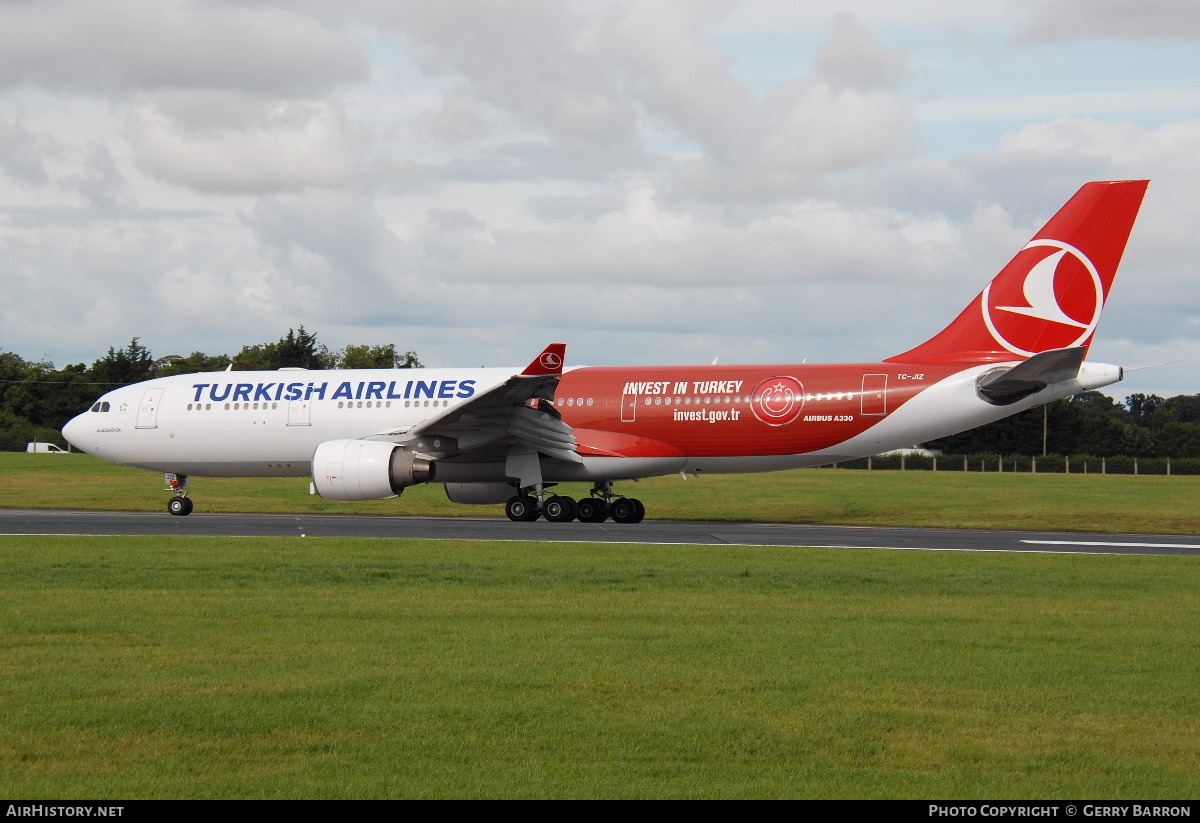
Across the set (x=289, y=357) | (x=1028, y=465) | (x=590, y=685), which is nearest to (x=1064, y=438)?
(x=1028, y=465)

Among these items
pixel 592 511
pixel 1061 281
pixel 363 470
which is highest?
pixel 1061 281

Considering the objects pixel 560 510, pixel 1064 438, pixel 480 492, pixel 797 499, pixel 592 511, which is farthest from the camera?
pixel 1064 438

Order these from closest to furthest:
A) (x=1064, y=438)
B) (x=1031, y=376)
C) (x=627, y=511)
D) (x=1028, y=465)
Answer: (x=1031, y=376) < (x=627, y=511) < (x=1028, y=465) < (x=1064, y=438)

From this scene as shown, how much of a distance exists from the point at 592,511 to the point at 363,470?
5538 mm

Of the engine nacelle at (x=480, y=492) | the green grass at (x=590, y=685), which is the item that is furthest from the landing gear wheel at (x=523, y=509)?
the green grass at (x=590, y=685)

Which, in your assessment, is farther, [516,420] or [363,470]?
[516,420]

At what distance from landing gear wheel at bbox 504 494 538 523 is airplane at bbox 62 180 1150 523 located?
3cm

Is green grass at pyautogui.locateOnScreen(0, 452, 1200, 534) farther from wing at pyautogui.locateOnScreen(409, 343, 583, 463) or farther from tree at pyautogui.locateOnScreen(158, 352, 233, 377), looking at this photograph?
tree at pyautogui.locateOnScreen(158, 352, 233, 377)

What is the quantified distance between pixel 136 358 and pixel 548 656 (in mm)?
87071

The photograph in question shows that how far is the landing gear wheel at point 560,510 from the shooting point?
25766mm

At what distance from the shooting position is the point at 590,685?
25.9 feet

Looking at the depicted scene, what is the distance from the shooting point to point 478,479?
26.5m

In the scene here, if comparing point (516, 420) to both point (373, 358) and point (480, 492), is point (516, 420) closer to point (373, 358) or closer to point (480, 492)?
point (480, 492)

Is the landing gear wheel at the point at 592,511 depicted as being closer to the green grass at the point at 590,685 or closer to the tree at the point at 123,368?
the green grass at the point at 590,685
